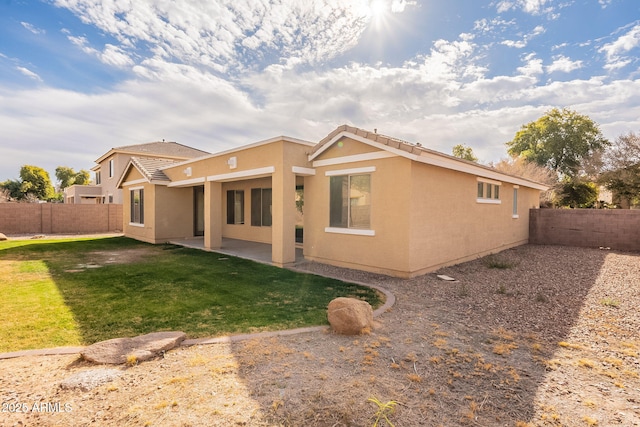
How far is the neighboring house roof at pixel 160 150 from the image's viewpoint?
29.4 metres

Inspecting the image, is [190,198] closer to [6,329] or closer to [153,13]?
[153,13]

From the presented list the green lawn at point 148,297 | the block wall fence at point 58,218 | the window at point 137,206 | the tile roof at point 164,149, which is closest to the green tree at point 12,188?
the tile roof at point 164,149

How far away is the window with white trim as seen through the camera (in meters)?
12.5

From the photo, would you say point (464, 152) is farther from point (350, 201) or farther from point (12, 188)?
point (12, 188)

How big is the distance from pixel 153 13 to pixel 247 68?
510cm

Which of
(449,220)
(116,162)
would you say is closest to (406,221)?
(449,220)

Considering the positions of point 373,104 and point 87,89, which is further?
point 373,104

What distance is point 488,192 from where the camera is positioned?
1320cm

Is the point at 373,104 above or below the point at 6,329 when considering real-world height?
above

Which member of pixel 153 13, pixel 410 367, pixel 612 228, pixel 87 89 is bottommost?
pixel 410 367

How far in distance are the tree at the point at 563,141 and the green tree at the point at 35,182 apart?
6973 centimetres

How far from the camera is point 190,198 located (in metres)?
17.5

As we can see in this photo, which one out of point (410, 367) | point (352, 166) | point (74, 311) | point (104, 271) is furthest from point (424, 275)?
point (104, 271)

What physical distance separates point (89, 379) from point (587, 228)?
844 inches
